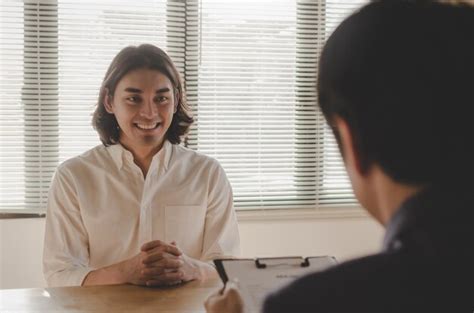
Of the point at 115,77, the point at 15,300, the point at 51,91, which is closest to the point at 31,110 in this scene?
the point at 51,91

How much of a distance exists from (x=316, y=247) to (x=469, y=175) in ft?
8.44

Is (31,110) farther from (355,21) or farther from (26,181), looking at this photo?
(355,21)

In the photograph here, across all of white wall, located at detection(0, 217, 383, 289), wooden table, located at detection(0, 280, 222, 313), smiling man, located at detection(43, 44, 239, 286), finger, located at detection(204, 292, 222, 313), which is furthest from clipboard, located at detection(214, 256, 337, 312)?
white wall, located at detection(0, 217, 383, 289)

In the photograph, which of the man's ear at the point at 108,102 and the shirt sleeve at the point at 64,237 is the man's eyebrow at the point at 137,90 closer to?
the man's ear at the point at 108,102

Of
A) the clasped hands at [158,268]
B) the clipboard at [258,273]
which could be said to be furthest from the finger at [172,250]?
the clipboard at [258,273]

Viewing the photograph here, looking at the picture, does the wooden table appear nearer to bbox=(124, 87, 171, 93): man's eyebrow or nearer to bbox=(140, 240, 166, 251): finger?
bbox=(140, 240, 166, 251): finger

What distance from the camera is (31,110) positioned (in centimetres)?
271

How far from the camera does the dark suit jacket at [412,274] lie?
1.60ft

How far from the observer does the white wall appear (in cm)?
270

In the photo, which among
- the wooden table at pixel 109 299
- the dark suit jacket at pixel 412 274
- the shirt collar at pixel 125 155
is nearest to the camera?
the dark suit jacket at pixel 412 274

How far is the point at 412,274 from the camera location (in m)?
0.49

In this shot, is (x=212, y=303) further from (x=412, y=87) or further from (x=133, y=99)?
(x=133, y=99)

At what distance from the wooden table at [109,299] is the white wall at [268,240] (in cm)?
125

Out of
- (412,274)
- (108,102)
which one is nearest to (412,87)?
(412,274)
